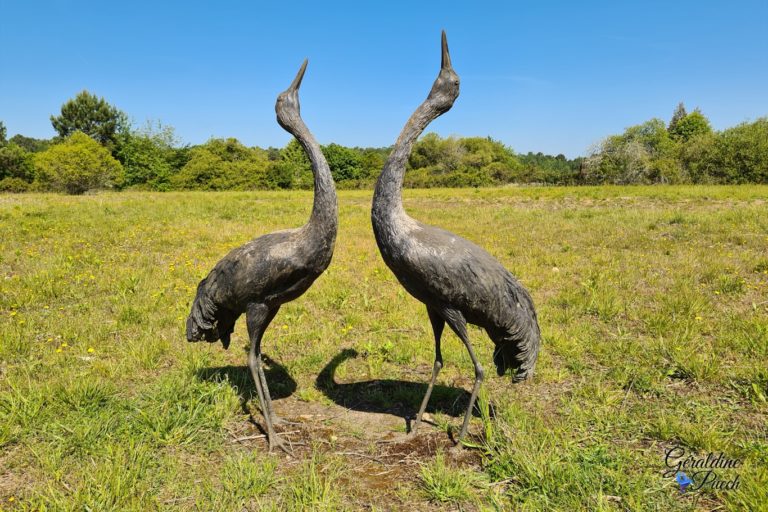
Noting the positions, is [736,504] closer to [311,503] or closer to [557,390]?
[557,390]

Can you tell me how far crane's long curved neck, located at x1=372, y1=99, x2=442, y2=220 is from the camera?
314 cm

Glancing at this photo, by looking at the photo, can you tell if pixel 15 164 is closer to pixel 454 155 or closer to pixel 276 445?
pixel 454 155

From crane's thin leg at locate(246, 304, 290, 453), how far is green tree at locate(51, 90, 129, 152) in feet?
215

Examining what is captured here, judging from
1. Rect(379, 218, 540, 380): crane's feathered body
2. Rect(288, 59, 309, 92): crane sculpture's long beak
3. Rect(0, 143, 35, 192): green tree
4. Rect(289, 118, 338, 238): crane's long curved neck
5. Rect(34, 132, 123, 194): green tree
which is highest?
Rect(0, 143, 35, 192): green tree

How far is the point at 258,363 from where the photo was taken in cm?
362

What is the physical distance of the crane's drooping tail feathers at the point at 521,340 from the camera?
3.47m

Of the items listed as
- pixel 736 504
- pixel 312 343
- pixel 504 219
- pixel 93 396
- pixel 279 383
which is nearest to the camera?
pixel 736 504

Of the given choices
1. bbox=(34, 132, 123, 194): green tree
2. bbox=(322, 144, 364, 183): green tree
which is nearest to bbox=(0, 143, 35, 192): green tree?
bbox=(34, 132, 123, 194): green tree

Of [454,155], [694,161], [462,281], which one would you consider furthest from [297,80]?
[454,155]

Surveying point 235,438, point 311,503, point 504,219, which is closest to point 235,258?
point 235,438

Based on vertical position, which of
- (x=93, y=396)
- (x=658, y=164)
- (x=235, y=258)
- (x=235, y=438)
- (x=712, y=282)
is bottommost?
(x=235, y=438)

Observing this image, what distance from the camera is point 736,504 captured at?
2.66 meters

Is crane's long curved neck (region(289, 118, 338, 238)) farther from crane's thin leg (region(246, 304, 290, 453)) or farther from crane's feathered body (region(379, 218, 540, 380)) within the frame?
crane's thin leg (region(246, 304, 290, 453))

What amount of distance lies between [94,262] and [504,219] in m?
12.3
